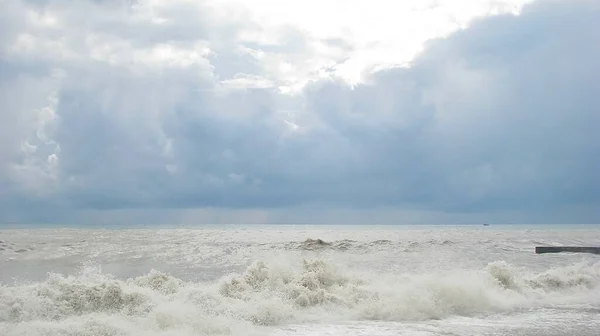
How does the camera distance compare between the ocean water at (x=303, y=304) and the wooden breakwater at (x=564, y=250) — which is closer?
the ocean water at (x=303, y=304)

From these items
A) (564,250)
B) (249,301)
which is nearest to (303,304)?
(249,301)

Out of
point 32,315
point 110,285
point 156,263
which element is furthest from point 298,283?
point 156,263

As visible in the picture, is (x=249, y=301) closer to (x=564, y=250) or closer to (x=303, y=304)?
(x=303, y=304)

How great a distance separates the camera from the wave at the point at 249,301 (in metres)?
9.15

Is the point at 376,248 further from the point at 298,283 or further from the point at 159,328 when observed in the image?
the point at 159,328

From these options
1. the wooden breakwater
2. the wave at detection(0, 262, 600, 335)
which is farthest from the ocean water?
the wooden breakwater

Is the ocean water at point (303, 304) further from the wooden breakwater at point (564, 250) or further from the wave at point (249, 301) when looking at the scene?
the wooden breakwater at point (564, 250)

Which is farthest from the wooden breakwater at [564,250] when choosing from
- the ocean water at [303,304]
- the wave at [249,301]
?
the wave at [249,301]

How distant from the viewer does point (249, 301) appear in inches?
445

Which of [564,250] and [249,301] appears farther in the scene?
[564,250]

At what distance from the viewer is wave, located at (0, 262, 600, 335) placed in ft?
30.0

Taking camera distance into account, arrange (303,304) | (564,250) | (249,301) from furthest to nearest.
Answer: (564,250) < (303,304) < (249,301)

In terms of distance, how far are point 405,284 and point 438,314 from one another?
2.43m

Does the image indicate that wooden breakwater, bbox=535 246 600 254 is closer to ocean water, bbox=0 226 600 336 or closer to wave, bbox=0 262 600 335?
ocean water, bbox=0 226 600 336
